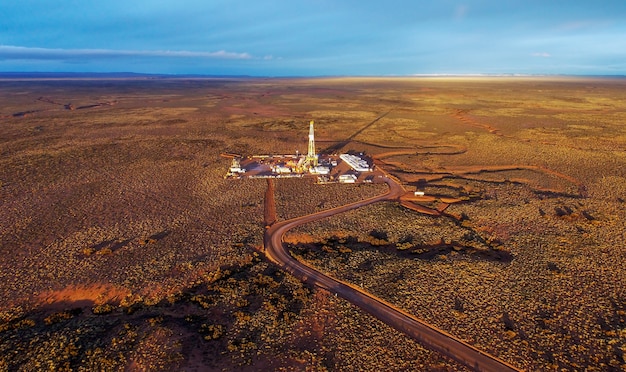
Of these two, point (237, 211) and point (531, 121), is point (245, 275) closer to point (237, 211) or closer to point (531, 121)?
point (237, 211)

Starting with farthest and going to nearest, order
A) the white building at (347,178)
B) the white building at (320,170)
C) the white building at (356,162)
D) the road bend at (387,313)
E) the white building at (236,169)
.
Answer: the white building at (356,162)
the white building at (236,169)
the white building at (320,170)
the white building at (347,178)
the road bend at (387,313)

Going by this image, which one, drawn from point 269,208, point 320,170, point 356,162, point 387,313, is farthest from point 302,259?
point 356,162

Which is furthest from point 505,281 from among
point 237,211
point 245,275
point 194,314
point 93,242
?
point 93,242

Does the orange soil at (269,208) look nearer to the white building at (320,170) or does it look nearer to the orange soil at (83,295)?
the white building at (320,170)

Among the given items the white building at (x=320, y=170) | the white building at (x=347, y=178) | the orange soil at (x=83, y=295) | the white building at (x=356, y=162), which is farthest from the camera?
the white building at (x=356, y=162)

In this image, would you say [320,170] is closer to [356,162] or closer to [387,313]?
[356,162]

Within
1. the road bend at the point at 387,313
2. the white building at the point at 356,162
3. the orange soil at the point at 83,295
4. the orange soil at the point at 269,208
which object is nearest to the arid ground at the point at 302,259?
the orange soil at the point at 83,295
